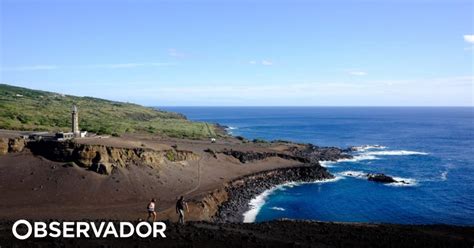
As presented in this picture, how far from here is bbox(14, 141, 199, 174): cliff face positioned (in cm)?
4472

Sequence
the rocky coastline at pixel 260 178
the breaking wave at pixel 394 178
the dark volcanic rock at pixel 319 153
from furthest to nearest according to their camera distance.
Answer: the dark volcanic rock at pixel 319 153 → the breaking wave at pixel 394 178 → the rocky coastline at pixel 260 178

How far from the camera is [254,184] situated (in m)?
56.1

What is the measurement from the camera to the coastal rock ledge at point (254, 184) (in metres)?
42.9

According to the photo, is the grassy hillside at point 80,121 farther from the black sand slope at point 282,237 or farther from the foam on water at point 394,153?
the black sand slope at point 282,237

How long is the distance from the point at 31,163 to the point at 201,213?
18.7 meters

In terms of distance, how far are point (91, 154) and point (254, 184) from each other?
21215 millimetres

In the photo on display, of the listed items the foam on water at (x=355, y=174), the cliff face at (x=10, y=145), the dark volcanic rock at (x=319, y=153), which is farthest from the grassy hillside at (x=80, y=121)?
the foam on water at (x=355, y=174)

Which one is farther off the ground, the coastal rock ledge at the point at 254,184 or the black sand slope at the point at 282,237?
the black sand slope at the point at 282,237

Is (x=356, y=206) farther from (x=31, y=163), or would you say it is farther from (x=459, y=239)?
(x=31, y=163)

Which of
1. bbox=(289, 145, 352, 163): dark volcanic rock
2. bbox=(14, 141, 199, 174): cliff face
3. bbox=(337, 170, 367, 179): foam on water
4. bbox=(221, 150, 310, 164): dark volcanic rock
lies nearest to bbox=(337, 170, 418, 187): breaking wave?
bbox=(337, 170, 367, 179): foam on water

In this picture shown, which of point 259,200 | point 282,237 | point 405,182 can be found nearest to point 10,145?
point 259,200

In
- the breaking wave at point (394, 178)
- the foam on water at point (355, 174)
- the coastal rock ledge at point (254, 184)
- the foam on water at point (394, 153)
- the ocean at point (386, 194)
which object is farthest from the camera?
the foam on water at point (394, 153)

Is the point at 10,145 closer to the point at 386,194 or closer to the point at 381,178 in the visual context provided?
the point at 386,194

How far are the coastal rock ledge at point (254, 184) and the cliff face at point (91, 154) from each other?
9.99 metres
